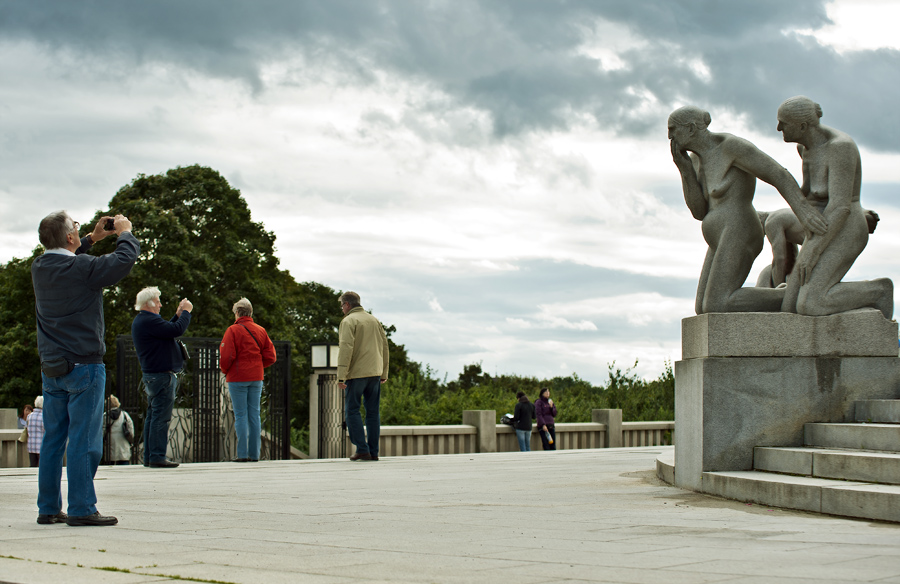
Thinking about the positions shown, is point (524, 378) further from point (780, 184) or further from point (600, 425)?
point (780, 184)

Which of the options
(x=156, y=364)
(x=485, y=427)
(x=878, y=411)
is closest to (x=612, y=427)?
(x=485, y=427)

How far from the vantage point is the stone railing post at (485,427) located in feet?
61.0

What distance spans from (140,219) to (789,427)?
3305 centimetres

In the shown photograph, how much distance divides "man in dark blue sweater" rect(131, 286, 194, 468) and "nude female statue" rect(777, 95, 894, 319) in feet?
20.6

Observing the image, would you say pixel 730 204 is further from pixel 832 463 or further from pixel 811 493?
pixel 811 493

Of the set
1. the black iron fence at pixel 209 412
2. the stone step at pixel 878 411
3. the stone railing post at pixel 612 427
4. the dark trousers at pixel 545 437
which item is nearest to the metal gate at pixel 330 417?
the black iron fence at pixel 209 412

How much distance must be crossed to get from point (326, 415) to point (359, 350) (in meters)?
5.43

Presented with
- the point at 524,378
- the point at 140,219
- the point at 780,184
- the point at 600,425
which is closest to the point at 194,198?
the point at 140,219

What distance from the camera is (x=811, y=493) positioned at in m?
6.32

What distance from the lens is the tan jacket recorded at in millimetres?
11797

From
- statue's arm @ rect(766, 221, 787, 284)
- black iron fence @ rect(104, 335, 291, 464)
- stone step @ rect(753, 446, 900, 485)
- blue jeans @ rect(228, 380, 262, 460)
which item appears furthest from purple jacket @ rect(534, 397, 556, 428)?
stone step @ rect(753, 446, 900, 485)

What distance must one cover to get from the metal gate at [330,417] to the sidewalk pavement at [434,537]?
796 centimetres

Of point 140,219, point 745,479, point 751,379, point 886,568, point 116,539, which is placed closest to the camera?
point 886,568

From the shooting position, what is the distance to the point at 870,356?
8.09m
